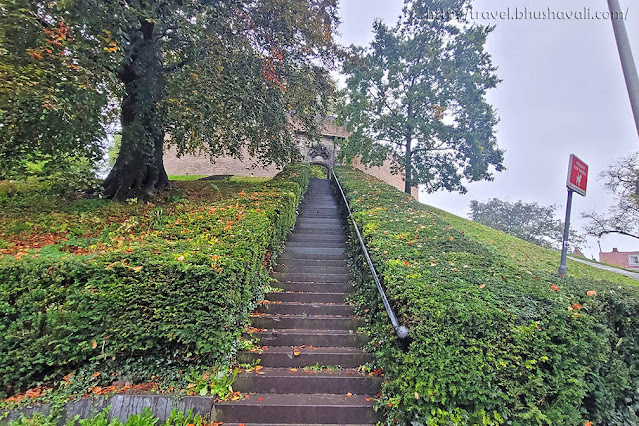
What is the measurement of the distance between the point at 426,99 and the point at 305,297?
11.5 meters

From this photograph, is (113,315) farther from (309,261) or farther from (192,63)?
(192,63)

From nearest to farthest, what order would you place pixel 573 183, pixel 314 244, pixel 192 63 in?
pixel 573 183, pixel 192 63, pixel 314 244

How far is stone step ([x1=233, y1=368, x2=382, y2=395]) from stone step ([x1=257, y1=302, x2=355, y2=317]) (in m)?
1.04

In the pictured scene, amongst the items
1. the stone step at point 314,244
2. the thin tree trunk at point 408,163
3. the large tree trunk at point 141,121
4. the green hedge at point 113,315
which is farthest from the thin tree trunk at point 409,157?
the green hedge at point 113,315

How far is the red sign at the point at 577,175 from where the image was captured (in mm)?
3767

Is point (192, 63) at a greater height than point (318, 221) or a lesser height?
greater

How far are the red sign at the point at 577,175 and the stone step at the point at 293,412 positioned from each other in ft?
11.0

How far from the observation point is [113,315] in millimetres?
2830

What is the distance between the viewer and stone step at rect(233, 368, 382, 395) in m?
3.07

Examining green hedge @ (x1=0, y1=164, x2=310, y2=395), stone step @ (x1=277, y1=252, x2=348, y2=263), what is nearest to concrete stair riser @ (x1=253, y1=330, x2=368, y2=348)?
green hedge @ (x1=0, y1=164, x2=310, y2=395)

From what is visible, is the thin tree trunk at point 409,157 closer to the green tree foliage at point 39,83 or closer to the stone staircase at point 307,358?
the stone staircase at point 307,358

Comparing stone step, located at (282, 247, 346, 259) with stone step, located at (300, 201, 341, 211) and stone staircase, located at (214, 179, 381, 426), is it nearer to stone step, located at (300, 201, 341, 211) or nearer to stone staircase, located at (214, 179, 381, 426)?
stone staircase, located at (214, 179, 381, 426)

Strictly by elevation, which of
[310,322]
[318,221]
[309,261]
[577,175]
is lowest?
[310,322]

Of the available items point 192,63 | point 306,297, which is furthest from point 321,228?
point 192,63
